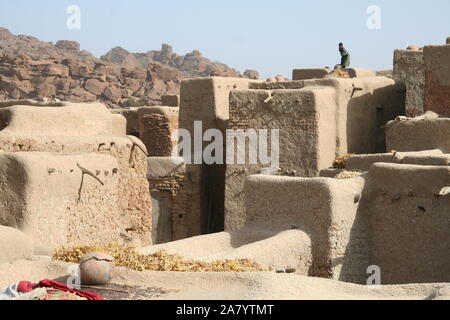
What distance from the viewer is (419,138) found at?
16.4 meters

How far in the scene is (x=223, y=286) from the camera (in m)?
9.12

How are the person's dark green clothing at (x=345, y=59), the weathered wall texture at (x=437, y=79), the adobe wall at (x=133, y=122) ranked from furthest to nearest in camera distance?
the adobe wall at (x=133, y=122) < the person's dark green clothing at (x=345, y=59) < the weathered wall texture at (x=437, y=79)

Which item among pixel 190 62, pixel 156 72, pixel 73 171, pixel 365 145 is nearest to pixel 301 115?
pixel 365 145

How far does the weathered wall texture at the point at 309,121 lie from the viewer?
57.5ft

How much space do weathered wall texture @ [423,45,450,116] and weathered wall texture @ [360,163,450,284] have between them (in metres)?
5.65

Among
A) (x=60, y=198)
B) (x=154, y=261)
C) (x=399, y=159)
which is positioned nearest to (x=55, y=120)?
(x=60, y=198)

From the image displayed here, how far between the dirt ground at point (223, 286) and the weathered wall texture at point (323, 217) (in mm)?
3391

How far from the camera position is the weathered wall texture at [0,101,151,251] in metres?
13.8

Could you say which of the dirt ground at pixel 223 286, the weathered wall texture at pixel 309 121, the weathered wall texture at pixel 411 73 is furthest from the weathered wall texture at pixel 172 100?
the dirt ground at pixel 223 286

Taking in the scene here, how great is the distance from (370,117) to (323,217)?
709cm

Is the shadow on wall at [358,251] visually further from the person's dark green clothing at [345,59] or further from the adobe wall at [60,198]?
the person's dark green clothing at [345,59]

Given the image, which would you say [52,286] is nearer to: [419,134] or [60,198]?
[60,198]

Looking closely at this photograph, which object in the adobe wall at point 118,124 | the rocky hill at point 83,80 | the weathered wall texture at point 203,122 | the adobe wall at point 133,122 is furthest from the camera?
the rocky hill at point 83,80
